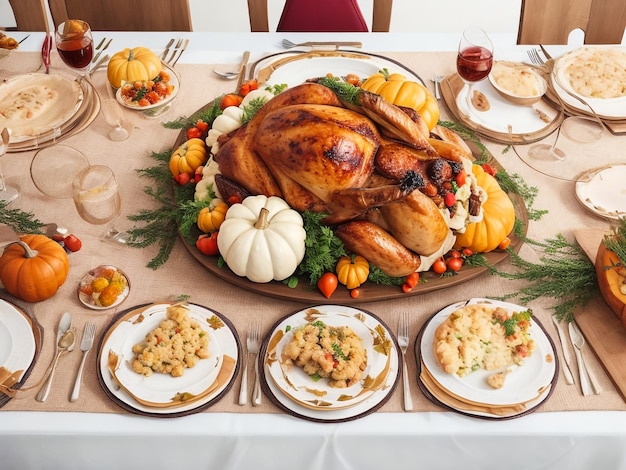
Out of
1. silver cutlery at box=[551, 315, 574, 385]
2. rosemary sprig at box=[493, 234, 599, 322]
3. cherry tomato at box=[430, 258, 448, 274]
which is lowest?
silver cutlery at box=[551, 315, 574, 385]

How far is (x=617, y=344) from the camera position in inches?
81.3

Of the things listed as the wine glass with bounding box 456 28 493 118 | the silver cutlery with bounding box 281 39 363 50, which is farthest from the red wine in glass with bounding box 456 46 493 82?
the silver cutlery with bounding box 281 39 363 50

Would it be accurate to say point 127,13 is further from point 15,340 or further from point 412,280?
point 412,280

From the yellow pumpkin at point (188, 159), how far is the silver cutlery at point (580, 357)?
5.10ft

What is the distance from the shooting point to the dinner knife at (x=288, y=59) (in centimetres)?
318

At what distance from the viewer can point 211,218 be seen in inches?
93.9

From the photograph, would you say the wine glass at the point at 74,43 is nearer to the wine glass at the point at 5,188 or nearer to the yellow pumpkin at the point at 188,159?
the wine glass at the point at 5,188

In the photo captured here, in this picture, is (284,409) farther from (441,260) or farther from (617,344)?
(617,344)

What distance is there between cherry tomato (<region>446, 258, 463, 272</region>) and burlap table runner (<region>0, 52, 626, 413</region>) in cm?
7

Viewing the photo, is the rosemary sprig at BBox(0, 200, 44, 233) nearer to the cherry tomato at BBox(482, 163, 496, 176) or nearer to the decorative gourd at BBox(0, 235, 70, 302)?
the decorative gourd at BBox(0, 235, 70, 302)

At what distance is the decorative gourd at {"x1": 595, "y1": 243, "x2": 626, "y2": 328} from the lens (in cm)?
206

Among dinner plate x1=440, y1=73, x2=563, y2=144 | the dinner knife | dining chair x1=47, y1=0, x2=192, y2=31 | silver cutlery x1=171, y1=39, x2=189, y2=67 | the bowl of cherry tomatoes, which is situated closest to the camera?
dinner plate x1=440, y1=73, x2=563, y2=144

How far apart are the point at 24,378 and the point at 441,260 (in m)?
1.45

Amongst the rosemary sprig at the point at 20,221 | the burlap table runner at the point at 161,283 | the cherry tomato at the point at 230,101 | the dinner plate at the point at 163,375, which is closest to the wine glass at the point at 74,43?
the burlap table runner at the point at 161,283
